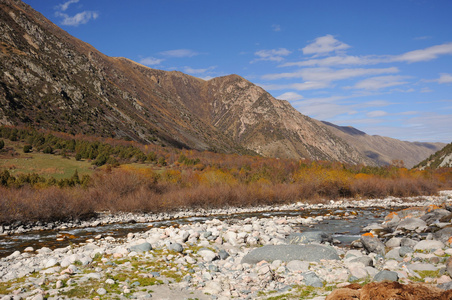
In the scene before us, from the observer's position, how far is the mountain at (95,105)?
77.6 m

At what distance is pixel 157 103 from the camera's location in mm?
162625

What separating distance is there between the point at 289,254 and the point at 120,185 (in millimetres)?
27564

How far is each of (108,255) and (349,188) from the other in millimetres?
46365

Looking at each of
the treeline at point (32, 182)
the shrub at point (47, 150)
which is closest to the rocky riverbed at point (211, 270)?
the treeline at point (32, 182)

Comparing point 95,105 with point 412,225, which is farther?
point 95,105

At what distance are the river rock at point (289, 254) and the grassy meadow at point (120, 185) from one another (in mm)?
20616

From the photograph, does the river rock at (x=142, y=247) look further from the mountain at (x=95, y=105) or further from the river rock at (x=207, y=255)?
the mountain at (x=95, y=105)

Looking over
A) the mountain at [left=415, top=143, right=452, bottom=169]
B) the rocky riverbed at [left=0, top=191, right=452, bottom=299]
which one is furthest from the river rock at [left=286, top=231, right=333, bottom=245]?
the mountain at [left=415, top=143, right=452, bottom=169]

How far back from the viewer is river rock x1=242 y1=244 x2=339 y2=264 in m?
12.4

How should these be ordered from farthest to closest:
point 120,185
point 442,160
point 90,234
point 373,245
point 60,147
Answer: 1. point 442,160
2. point 60,147
3. point 120,185
4. point 90,234
5. point 373,245

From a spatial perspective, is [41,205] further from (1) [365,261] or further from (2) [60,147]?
(2) [60,147]

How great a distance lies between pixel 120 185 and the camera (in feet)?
118

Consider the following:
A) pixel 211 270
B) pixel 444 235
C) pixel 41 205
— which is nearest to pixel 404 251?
pixel 444 235

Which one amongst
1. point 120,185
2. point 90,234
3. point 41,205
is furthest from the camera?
point 120,185
